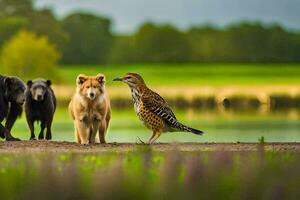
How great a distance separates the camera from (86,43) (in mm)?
120938

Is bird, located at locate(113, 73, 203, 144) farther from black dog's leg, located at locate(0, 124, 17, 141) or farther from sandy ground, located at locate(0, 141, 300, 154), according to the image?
black dog's leg, located at locate(0, 124, 17, 141)

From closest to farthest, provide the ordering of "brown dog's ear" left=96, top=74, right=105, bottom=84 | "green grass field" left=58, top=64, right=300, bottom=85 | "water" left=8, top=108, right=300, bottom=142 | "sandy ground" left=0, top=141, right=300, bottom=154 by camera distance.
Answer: "sandy ground" left=0, top=141, right=300, bottom=154 → "brown dog's ear" left=96, top=74, right=105, bottom=84 → "water" left=8, top=108, right=300, bottom=142 → "green grass field" left=58, top=64, right=300, bottom=85

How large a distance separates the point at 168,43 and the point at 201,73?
885 centimetres

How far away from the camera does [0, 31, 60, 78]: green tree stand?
9869cm

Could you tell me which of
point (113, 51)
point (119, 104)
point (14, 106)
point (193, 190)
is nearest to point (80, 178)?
point (193, 190)

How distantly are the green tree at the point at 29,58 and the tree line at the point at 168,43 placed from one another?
1357cm

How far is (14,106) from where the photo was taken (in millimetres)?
20688

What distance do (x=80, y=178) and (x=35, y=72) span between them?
289 feet

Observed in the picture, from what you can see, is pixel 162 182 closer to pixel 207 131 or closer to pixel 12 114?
pixel 12 114

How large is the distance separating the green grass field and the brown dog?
87.7 metres

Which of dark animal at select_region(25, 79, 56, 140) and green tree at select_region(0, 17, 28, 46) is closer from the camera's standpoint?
dark animal at select_region(25, 79, 56, 140)

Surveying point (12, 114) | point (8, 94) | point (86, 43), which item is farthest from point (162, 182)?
point (86, 43)

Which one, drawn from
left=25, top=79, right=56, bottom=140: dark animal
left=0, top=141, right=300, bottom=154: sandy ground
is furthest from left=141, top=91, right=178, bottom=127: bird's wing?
left=25, top=79, right=56, bottom=140: dark animal

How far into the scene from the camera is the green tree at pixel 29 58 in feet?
324
